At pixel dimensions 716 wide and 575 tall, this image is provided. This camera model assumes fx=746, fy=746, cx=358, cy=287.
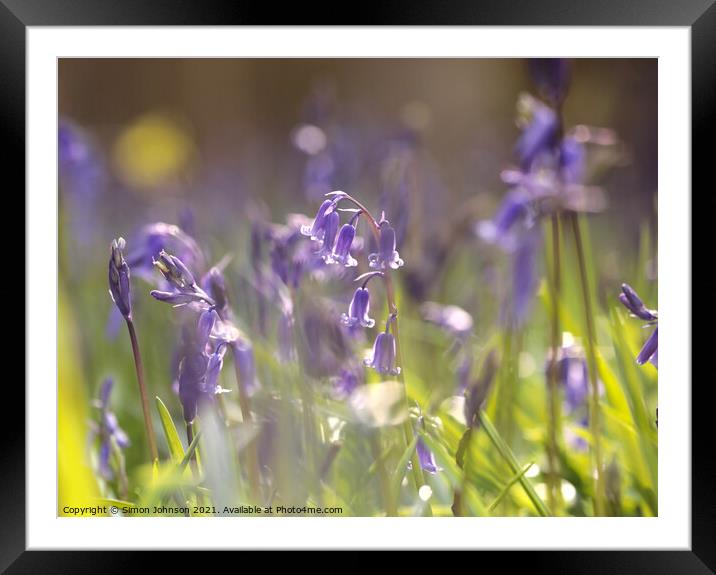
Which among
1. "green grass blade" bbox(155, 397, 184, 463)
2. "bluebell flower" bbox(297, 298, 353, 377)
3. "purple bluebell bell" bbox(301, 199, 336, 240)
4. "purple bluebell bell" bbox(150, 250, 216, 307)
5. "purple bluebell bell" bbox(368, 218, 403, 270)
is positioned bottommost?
"green grass blade" bbox(155, 397, 184, 463)

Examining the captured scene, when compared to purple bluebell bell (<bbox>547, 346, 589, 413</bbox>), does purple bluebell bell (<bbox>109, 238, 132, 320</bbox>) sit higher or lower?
higher

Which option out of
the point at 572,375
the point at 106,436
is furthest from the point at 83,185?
the point at 572,375

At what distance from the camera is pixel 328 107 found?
104 inches

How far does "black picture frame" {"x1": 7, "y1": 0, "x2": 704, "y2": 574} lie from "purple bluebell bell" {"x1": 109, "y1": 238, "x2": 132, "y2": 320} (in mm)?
299

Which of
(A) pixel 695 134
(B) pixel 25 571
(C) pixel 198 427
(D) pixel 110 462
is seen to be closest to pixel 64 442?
(D) pixel 110 462

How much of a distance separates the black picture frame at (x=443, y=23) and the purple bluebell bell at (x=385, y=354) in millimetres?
447

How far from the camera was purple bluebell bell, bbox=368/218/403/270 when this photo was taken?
1.57 m

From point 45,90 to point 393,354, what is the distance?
1.00 meters

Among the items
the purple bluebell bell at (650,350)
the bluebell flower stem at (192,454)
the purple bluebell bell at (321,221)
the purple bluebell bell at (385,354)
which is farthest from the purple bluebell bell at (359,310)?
the purple bluebell bell at (650,350)

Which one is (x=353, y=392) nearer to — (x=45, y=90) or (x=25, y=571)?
(x=25, y=571)

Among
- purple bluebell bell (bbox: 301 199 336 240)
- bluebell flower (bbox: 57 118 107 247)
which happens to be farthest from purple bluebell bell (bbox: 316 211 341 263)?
bluebell flower (bbox: 57 118 107 247)

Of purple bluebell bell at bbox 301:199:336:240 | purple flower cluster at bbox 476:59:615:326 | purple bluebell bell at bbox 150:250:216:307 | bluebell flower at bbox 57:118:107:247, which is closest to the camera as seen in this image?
purple bluebell bell at bbox 150:250:216:307

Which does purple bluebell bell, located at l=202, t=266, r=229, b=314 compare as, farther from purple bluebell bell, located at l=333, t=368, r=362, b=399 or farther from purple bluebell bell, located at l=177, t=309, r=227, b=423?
purple bluebell bell, located at l=333, t=368, r=362, b=399

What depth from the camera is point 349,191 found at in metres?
2.53
